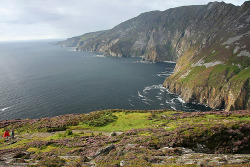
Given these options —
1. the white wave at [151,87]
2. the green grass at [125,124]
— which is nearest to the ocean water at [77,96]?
the white wave at [151,87]

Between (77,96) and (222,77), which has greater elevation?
(222,77)

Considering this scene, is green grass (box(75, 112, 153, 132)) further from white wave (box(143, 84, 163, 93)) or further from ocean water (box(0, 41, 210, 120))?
white wave (box(143, 84, 163, 93))

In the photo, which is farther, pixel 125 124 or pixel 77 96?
pixel 77 96

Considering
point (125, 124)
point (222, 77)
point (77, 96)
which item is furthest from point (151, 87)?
point (125, 124)

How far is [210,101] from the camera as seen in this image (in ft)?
334

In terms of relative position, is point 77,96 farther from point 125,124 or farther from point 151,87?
point 125,124

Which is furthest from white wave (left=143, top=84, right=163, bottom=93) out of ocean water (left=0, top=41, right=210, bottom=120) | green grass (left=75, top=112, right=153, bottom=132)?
green grass (left=75, top=112, right=153, bottom=132)

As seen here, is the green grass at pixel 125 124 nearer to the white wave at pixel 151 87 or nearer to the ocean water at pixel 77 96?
the ocean water at pixel 77 96

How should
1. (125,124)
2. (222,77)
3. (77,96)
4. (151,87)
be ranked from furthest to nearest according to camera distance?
(151,87)
(77,96)
(222,77)
(125,124)

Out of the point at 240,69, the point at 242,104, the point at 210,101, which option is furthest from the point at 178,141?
the point at 240,69

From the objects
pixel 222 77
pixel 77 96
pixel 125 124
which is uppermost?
pixel 222 77

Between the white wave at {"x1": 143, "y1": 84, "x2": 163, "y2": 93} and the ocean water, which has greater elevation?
the white wave at {"x1": 143, "y1": 84, "x2": 163, "y2": 93}

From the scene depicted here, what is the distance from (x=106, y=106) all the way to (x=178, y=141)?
78.7m

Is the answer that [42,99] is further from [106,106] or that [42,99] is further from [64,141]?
[64,141]
